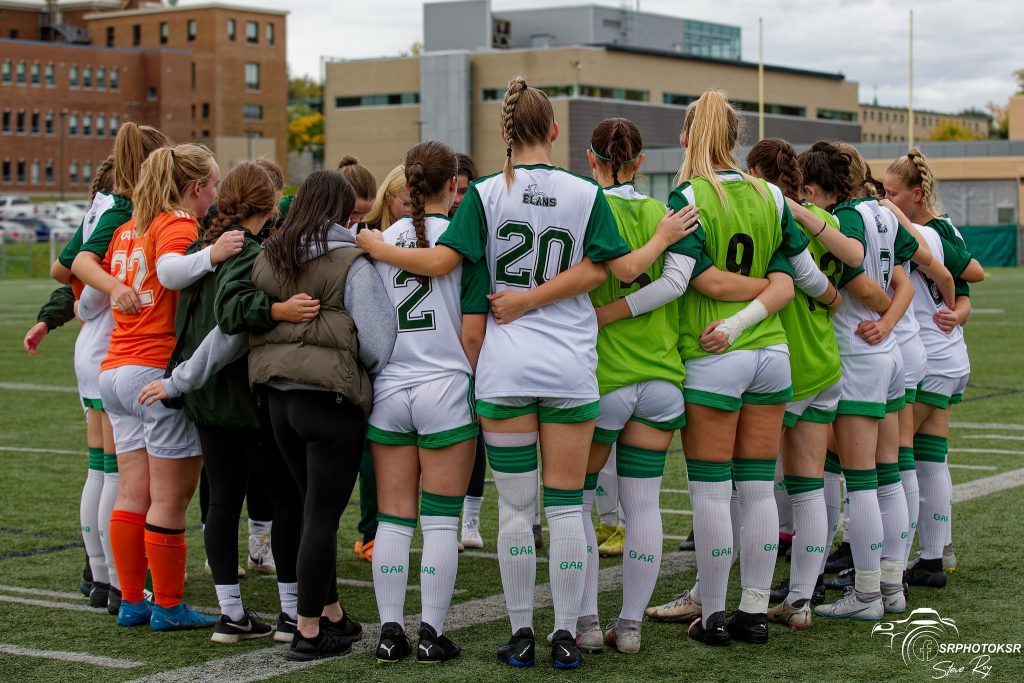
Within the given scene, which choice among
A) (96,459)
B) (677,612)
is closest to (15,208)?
(96,459)

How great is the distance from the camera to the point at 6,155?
8925cm

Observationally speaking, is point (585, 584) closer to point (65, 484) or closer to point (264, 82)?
point (65, 484)

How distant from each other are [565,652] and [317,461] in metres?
1.16

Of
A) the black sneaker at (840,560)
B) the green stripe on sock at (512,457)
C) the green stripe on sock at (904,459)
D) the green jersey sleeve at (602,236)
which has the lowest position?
the black sneaker at (840,560)

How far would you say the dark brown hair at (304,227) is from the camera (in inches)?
195

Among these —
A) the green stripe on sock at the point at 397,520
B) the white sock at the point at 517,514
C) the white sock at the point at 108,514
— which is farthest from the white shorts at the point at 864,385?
the white sock at the point at 108,514

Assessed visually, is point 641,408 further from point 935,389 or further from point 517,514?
point 935,389

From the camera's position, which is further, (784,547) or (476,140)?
(476,140)

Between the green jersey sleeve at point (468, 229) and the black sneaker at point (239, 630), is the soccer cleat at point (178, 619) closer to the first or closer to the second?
the black sneaker at point (239, 630)

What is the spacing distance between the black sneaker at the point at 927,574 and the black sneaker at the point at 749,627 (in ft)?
4.19

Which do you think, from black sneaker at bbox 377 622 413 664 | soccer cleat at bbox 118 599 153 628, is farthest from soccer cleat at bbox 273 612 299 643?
soccer cleat at bbox 118 599 153 628

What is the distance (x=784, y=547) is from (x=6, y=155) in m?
90.8

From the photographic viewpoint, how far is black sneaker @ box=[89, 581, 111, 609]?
238 inches

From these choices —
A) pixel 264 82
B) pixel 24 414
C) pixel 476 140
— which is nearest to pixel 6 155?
pixel 264 82
